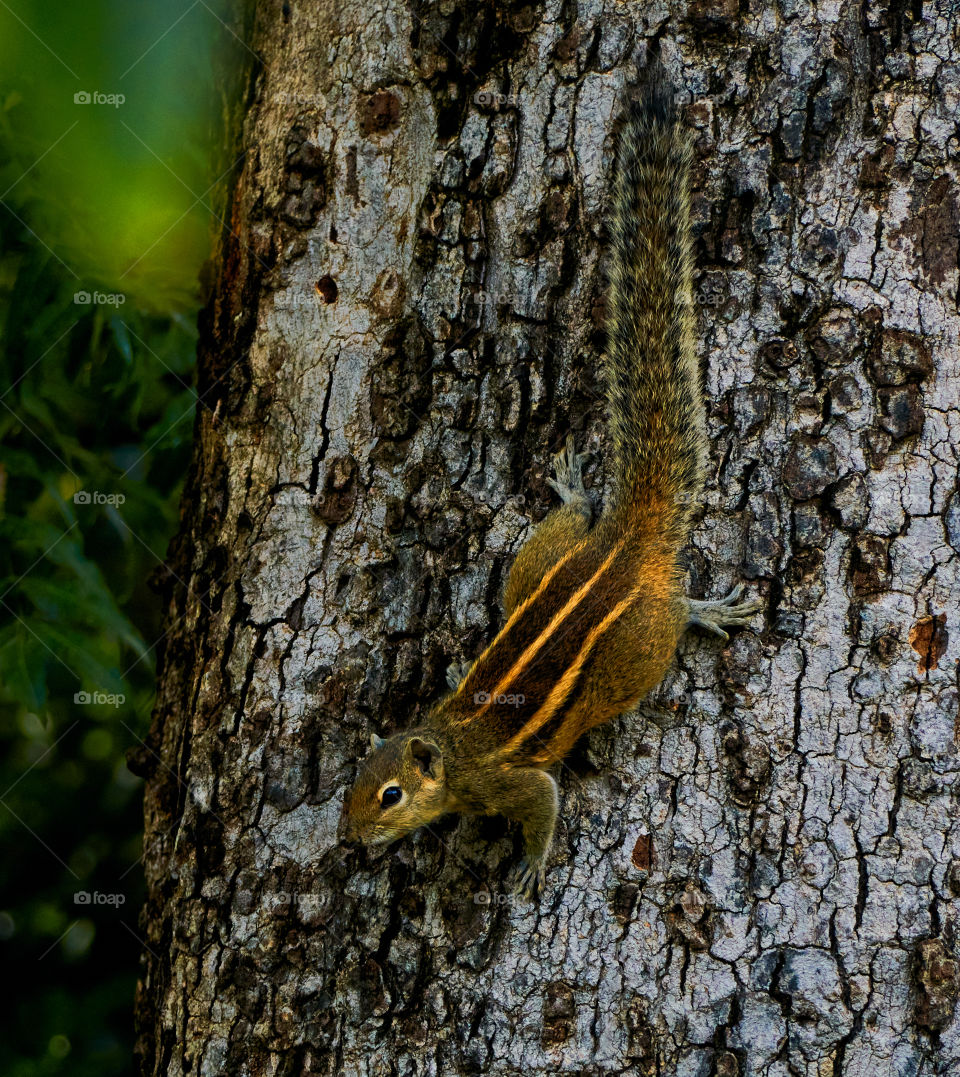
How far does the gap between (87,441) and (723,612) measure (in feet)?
6.28

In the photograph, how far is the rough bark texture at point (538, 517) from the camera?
1846mm

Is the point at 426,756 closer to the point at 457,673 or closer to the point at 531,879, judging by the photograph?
the point at 457,673

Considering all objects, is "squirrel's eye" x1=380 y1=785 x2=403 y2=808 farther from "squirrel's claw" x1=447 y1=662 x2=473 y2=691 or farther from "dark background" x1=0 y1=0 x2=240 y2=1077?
"dark background" x1=0 y1=0 x2=240 y2=1077

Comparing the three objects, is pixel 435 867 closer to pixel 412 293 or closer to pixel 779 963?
pixel 779 963

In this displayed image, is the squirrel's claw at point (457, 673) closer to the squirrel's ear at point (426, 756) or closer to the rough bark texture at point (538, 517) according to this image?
the rough bark texture at point (538, 517)

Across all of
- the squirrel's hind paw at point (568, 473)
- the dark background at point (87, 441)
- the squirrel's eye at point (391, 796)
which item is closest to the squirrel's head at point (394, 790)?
the squirrel's eye at point (391, 796)

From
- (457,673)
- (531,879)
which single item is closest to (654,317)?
(457,673)

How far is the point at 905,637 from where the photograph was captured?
6.10ft

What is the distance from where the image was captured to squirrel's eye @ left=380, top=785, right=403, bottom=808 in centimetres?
202

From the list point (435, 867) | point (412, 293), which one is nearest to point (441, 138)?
point (412, 293)

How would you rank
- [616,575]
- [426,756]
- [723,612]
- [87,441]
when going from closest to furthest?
[723,612], [616,575], [426,756], [87,441]

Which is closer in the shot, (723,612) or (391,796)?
(723,612)

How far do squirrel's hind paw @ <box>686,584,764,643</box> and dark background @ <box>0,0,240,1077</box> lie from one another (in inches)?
58.1

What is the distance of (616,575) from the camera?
202 cm
